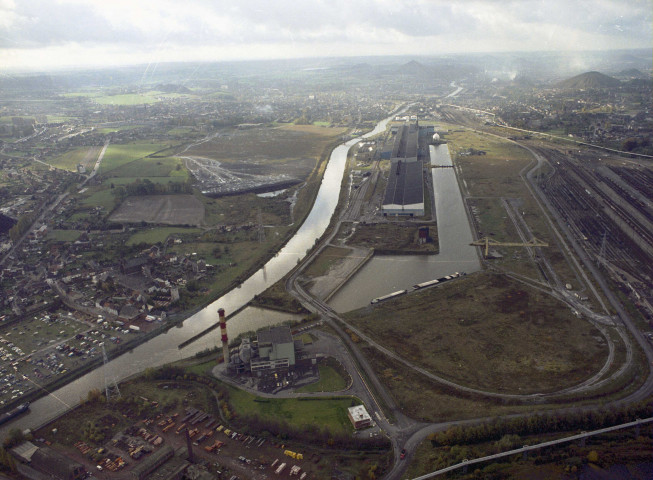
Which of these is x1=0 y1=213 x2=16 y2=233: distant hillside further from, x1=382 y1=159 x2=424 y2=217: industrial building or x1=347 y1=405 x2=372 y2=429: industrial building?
x1=347 y1=405 x2=372 y2=429: industrial building

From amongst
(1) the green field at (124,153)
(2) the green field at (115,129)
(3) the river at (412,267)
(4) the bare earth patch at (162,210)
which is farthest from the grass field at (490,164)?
(2) the green field at (115,129)

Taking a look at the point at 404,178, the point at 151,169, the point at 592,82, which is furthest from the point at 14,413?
the point at 592,82

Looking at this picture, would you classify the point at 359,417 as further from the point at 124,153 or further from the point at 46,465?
the point at 124,153

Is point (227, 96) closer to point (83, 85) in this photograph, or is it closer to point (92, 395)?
point (83, 85)

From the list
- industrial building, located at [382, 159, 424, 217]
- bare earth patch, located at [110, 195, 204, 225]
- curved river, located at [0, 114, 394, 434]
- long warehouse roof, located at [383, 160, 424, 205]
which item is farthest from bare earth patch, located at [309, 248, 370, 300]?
bare earth patch, located at [110, 195, 204, 225]

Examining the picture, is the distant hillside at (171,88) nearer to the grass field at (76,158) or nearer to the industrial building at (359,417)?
the grass field at (76,158)
